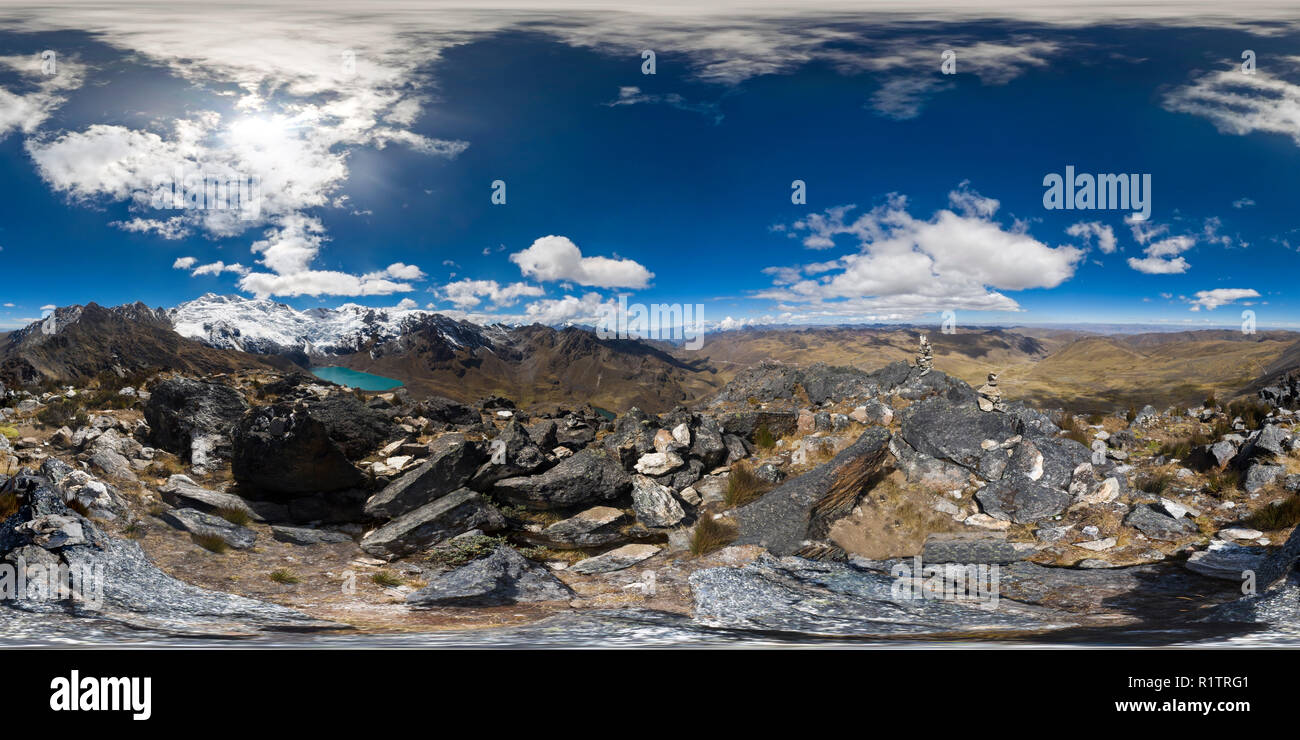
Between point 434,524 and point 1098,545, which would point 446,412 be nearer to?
point 434,524

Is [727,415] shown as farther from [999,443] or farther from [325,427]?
[325,427]

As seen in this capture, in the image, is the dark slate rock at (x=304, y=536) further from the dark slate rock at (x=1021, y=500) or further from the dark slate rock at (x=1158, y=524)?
the dark slate rock at (x=1158, y=524)

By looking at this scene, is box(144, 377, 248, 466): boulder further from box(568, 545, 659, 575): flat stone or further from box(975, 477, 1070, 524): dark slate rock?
box(975, 477, 1070, 524): dark slate rock

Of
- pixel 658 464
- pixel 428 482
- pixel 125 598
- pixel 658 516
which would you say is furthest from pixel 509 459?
pixel 125 598

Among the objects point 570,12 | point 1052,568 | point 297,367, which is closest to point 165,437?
Answer: point 297,367

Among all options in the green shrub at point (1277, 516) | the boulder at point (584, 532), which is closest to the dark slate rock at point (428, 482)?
the boulder at point (584, 532)

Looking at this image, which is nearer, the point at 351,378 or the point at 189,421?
the point at 189,421
